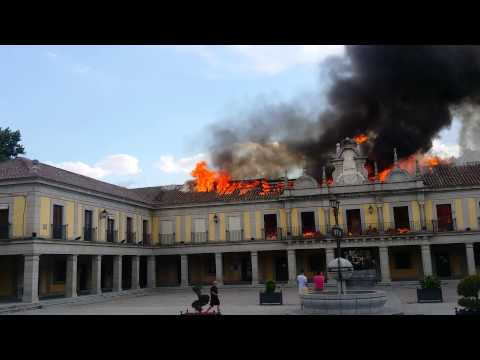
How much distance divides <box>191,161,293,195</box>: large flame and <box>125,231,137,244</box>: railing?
6.98 meters

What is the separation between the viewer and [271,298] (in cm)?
2048

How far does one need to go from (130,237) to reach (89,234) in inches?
189

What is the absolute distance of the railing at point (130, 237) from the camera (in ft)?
106

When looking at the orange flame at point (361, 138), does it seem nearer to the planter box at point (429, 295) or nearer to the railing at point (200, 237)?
the railing at point (200, 237)

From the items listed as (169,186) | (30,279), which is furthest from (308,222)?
(30,279)

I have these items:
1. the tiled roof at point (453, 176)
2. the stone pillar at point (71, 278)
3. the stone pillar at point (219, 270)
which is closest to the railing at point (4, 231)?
the stone pillar at point (71, 278)

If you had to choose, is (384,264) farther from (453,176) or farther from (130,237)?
(130,237)

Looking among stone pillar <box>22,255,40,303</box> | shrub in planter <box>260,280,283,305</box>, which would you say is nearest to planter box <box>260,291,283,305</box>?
shrub in planter <box>260,280,283,305</box>

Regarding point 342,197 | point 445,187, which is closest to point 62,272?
point 342,197

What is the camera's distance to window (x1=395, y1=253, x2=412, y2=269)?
33.0 meters

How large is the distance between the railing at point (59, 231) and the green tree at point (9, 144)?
2118 cm

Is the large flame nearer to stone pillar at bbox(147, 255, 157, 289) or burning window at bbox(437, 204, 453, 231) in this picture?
stone pillar at bbox(147, 255, 157, 289)
